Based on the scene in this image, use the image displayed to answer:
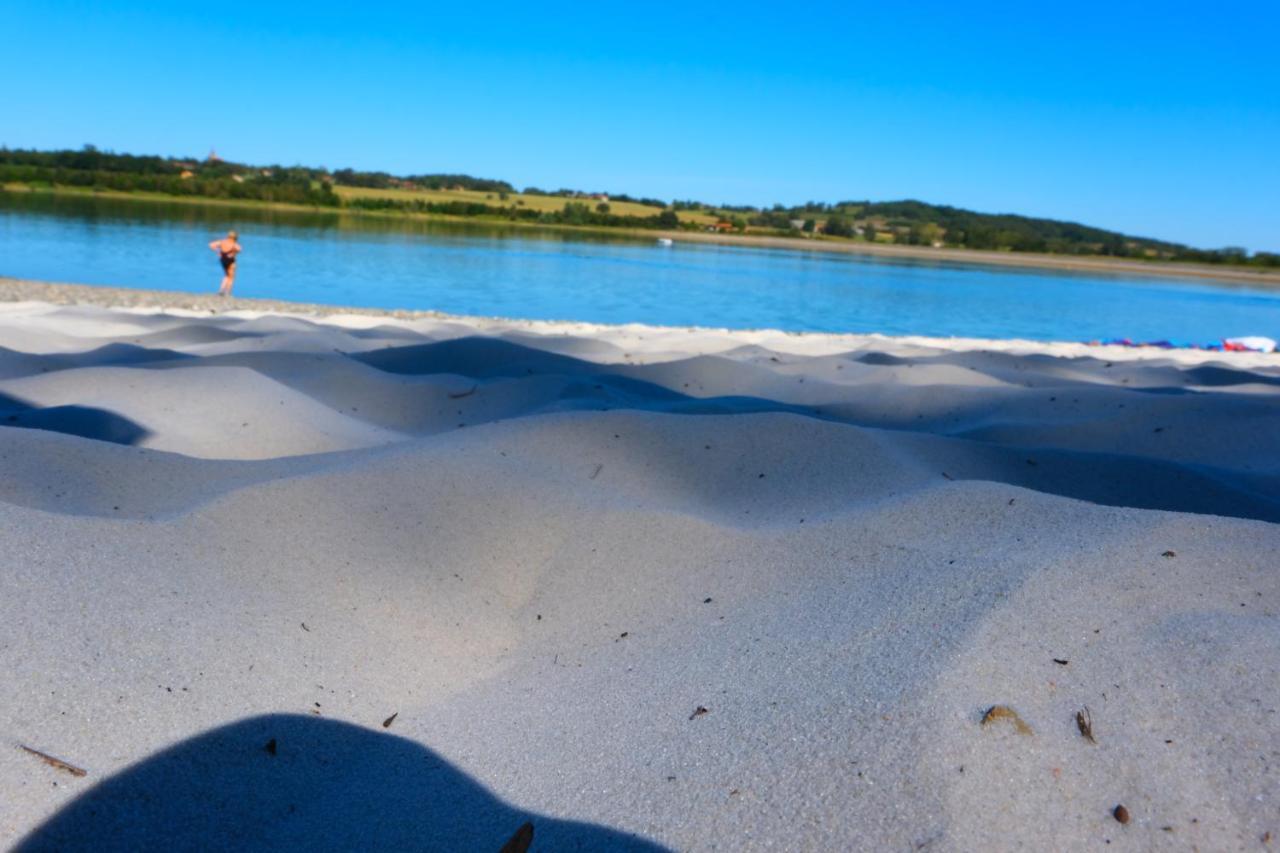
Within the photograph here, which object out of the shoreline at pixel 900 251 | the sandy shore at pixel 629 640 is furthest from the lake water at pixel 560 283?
the shoreline at pixel 900 251

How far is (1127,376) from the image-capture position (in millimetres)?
8805

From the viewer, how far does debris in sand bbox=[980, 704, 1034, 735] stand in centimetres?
188

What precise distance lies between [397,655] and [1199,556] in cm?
216

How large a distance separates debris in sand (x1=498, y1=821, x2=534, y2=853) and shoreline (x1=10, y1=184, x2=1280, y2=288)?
7072cm

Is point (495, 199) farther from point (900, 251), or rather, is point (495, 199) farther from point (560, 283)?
point (560, 283)

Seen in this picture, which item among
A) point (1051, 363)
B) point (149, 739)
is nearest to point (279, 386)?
point (149, 739)

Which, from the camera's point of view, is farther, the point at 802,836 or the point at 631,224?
the point at 631,224

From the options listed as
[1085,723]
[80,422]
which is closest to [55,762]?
[1085,723]

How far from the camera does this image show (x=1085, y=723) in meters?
1.90

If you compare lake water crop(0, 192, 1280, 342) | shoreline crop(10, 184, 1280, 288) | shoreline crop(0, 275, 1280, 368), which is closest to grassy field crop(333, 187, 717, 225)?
shoreline crop(10, 184, 1280, 288)

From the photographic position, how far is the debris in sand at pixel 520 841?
5.72 ft

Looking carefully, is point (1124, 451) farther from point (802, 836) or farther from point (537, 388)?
point (802, 836)

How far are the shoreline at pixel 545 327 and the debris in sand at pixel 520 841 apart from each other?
30.1ft

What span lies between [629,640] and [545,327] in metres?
11.1
